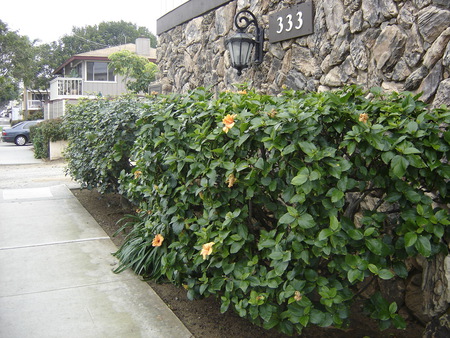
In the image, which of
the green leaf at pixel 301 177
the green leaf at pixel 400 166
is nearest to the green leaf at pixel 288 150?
the green leaf at pixel 301 177

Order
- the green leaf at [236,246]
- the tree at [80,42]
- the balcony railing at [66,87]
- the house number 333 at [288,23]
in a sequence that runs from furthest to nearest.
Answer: the tree at [80,42]
the balcony railing at [66,87]
the house number 333 at [288,23]
the green leaf at [236,246]

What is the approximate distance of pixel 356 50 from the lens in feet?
15.1

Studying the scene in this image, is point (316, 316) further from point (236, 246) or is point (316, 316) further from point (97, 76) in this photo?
point (97, 76)

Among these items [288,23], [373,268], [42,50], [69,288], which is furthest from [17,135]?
[42,50]

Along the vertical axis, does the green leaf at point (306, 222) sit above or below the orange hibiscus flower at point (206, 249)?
above

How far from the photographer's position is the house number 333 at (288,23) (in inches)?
213

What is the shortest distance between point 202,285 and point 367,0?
116 inches

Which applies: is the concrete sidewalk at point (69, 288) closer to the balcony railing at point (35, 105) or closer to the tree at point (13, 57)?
the tree at point (13, 57)

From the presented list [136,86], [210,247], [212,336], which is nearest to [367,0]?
[210,247]

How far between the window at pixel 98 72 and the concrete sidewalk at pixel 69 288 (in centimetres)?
2990

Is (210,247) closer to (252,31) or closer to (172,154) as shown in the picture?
(172,154)

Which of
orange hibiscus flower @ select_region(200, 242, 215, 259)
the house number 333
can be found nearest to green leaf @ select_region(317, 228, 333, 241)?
orange hibiscus flower @ select_region(200, 242, 215, 259)

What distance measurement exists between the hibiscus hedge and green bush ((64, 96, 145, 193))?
264 cm

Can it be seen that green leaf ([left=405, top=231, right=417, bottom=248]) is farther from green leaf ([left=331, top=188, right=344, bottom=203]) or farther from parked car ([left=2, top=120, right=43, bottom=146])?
parked car ([left=2, top=120, right=43, bottom=146])
